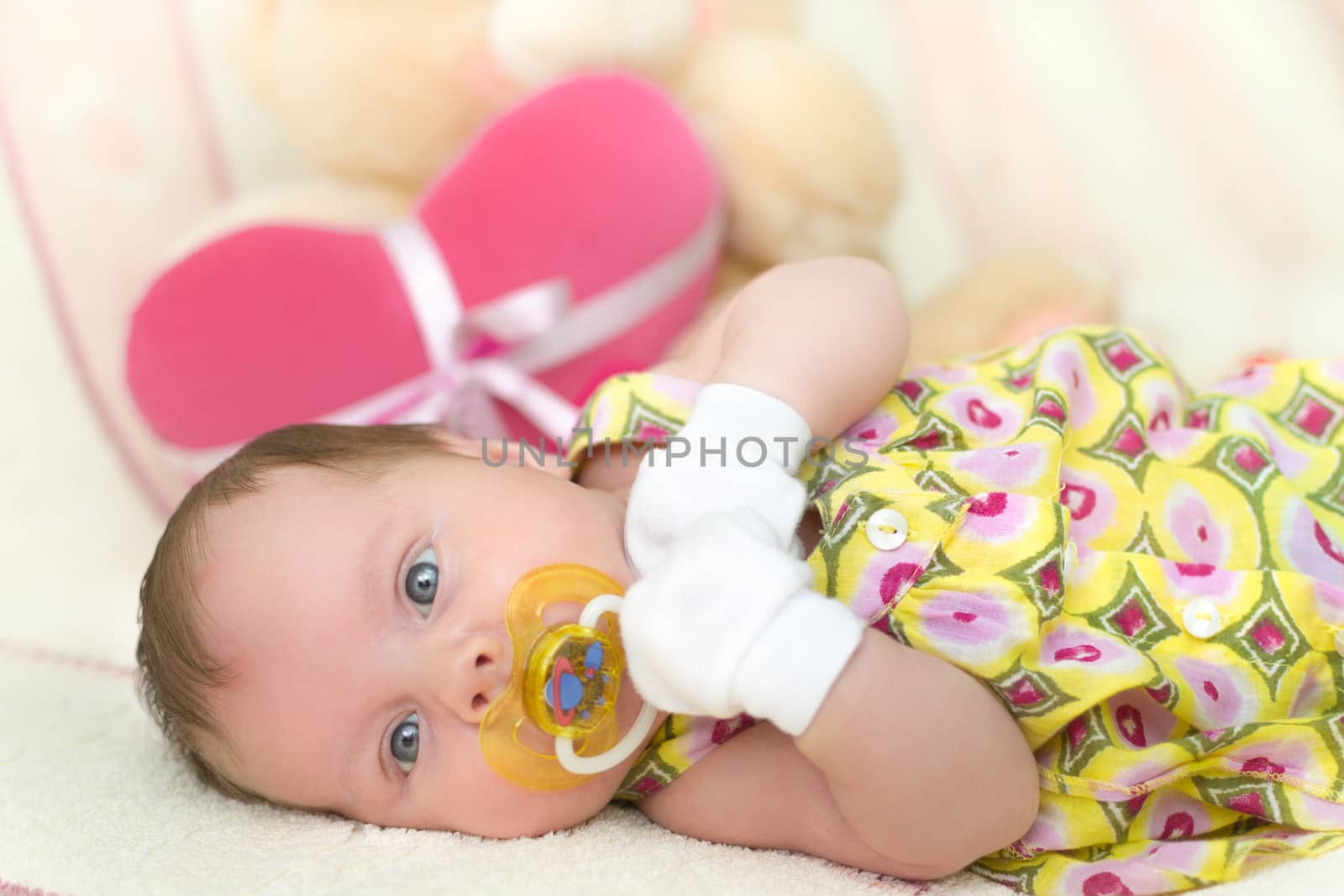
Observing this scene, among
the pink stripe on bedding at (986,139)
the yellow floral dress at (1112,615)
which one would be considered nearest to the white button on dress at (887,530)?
the yellow floral dress at (1112,615)

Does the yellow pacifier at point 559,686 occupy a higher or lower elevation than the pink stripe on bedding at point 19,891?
higher

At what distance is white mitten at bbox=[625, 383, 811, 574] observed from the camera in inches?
35.9

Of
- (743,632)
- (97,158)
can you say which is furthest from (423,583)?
(97,158)

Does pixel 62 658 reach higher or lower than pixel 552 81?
lower

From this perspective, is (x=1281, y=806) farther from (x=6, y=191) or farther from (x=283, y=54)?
(x=6, y=191)

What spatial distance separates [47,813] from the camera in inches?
36.4

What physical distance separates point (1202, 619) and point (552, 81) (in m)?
0.95

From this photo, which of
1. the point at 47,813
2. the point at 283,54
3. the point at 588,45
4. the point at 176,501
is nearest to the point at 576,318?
the point at 588,45

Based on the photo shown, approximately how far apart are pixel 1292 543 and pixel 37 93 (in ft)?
5.14

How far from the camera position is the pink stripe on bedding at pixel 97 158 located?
1600 millimetres

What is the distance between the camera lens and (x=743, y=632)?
0.78 m

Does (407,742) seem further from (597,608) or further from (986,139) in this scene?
(986,139)

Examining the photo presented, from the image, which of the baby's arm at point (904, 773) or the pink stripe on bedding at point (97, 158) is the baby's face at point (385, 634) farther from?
the pink stripe on bedding at point (97, 158)

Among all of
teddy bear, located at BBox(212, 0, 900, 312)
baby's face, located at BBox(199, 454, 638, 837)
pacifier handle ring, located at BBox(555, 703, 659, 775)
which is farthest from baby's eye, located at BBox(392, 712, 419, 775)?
teddy bear, located at BBox(212, 0, 900, 312)
